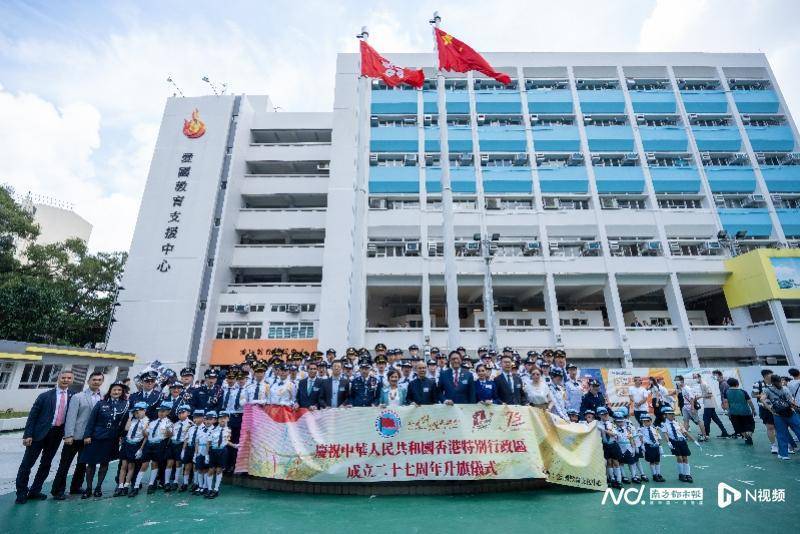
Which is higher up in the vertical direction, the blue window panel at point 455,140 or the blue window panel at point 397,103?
the blue window panel at point 397,103

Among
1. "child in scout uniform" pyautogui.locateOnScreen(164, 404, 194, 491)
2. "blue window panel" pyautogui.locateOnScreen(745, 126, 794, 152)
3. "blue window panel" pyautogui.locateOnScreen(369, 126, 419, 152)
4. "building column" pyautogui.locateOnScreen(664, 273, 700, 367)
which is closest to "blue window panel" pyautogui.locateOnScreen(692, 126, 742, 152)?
"blue window panel" pyautogui.locateOnScreen(745, 126, 794, 152)

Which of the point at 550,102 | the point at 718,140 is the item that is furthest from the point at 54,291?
the point at 718,140

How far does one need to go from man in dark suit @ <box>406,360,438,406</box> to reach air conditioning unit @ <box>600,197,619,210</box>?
86.4ft

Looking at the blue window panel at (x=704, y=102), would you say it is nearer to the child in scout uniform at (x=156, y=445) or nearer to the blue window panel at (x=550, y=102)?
the blue window panel at (x=550, y=102)

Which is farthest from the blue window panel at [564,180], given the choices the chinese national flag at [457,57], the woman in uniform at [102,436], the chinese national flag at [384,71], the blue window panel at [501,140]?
the woman in uniform at [102,436]

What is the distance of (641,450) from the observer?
6.76m

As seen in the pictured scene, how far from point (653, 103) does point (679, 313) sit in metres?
17.6

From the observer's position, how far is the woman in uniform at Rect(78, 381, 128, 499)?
6332 millimetres

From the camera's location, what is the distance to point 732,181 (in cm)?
2808

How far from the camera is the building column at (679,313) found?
2375 centimetres

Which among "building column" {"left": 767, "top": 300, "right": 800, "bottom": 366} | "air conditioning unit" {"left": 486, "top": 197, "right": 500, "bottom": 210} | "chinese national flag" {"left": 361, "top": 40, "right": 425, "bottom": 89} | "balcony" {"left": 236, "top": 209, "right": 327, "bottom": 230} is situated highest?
"air conditioning unit" {"left": 486, "top": 197, "right": 500, "bottom": 210}

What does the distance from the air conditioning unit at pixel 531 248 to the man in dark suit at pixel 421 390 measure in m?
21.0

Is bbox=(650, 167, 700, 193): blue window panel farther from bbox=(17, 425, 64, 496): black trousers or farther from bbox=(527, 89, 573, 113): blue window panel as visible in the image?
bbox=(17, 425, 64, 496): black trousers

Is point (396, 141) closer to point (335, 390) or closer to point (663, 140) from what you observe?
point (663, 140)
